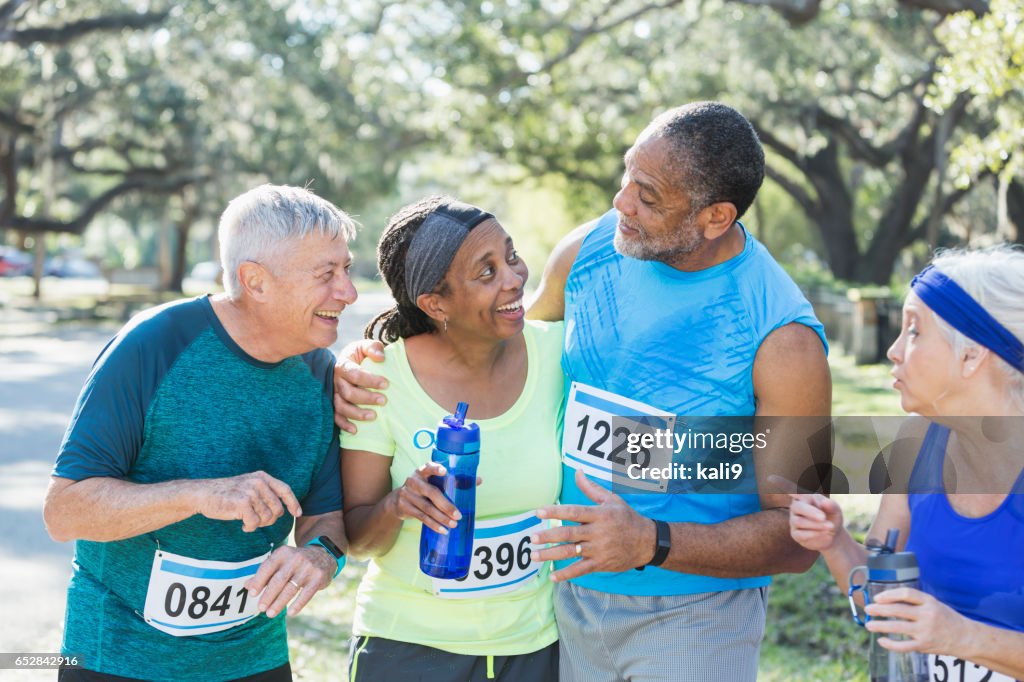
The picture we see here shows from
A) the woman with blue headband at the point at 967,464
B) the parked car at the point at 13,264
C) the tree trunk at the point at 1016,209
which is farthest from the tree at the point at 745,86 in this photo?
the parked car at the point at 13,264

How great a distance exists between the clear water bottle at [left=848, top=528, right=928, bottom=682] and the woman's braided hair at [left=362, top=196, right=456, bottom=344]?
1462mm

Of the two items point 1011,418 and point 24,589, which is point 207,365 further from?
point 24,589

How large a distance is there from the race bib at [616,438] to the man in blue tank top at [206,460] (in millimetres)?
729

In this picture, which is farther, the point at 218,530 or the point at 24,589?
the point at 24,589

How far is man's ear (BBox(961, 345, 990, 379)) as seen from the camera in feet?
8.18

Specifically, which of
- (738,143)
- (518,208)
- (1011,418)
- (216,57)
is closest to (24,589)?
(738,143)

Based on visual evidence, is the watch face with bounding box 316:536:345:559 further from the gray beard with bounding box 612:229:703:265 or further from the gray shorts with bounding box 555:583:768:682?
the gray beard with bounding box 612:229:703:265

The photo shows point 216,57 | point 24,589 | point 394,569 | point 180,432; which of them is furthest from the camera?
point 216,57

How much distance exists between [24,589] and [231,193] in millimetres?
23661

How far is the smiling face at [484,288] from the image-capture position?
3.01m

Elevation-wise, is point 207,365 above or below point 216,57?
below

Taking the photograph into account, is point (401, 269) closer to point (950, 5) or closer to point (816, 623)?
point (816, 623)

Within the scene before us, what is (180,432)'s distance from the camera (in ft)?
9.17

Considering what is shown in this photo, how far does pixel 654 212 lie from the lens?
10.2 feet
